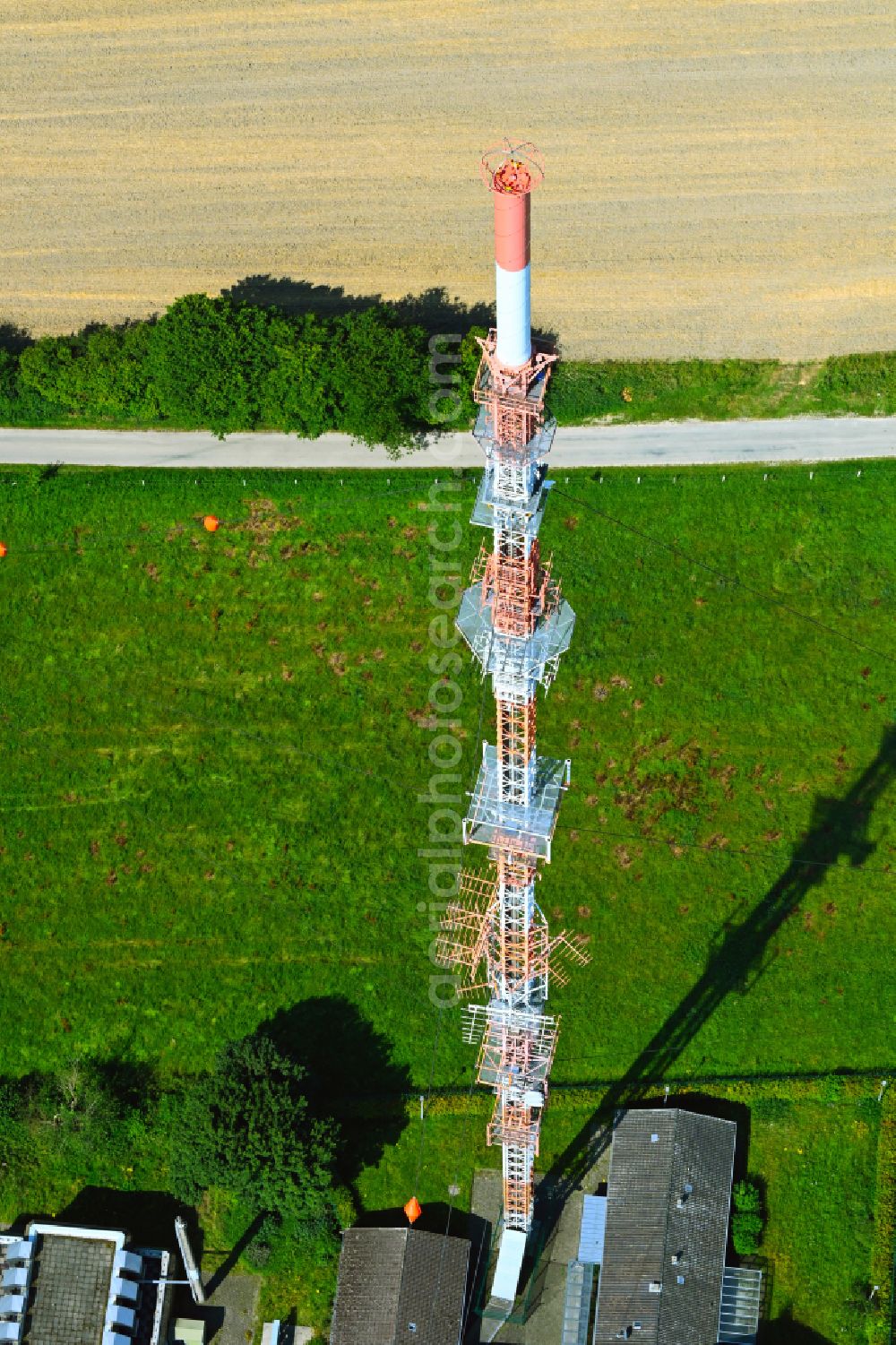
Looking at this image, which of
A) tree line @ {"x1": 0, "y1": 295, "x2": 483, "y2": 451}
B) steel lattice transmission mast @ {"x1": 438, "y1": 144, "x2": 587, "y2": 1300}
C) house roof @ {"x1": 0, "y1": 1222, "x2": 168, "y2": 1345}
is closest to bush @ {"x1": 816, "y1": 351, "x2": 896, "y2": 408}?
tree line @ {"x1": 0, "y1": 295, "x2": 483, "y2": 451}

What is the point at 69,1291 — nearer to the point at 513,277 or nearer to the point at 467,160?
the point at 513,277

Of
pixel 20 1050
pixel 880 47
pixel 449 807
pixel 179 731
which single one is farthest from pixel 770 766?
pixel 880 47

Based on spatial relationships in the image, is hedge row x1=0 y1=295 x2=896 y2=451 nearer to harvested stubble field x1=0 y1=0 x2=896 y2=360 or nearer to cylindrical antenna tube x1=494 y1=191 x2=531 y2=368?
harvested stubble field x1=0 y1=0 x2=896 y2=360

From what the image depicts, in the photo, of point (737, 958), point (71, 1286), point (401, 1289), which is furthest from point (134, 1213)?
point (737, 958)

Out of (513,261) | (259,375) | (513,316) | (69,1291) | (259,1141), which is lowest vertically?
(69,1291)

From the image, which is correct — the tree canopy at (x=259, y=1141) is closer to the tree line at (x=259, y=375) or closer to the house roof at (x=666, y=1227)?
the house roof at (x=666, y=1227)

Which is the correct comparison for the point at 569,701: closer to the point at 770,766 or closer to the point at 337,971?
the point at 770,766
